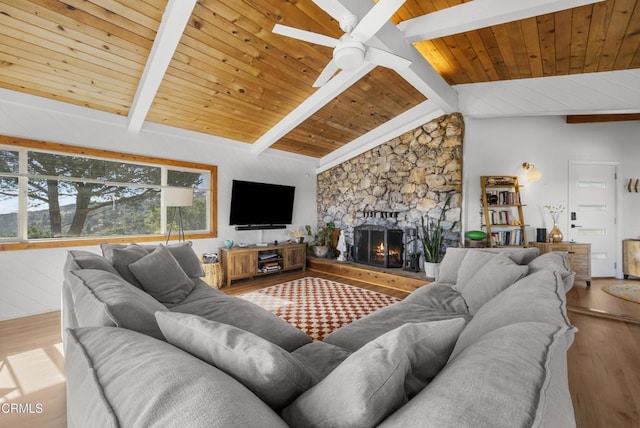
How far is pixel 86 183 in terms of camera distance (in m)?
3.77

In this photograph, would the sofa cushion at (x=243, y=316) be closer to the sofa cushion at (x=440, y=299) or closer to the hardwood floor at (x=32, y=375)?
the hardwood floor at (x=32, y=375)

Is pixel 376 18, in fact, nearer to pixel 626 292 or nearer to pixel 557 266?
pixel 557 266

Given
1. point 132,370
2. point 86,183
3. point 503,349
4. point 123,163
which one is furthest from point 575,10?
point 86,183

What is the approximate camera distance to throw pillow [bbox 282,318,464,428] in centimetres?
63

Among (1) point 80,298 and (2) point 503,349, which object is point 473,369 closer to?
(2) point 503,349

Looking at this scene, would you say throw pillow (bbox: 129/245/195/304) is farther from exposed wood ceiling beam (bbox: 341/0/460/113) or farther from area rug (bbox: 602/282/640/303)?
area rug (bbox: 602/282/640/303)

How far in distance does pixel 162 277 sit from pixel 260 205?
308cm

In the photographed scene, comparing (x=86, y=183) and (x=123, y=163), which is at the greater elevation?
(x=123, y=163)

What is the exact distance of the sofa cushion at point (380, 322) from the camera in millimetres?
1732

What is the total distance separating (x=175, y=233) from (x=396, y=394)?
4.55 metres

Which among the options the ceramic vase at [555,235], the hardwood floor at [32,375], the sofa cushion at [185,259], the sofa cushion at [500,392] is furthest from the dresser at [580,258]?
the hardwood floor at [32,375]

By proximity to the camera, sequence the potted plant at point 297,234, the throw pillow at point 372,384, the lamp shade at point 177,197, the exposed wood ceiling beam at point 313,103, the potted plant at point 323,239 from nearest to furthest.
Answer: the throw pillow at point 372,384 < the exposed wood ceiling beam at point 313,103 < the lamp shade at point 177,197 < the potted plant at point 297,234 < the potted plant at point 323,239

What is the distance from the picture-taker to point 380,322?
1.95 meters

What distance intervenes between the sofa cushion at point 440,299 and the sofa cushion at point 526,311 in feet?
2.55
